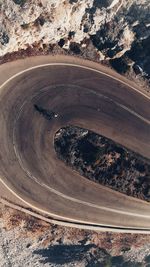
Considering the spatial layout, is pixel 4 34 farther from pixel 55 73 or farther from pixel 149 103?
pixel 149 103

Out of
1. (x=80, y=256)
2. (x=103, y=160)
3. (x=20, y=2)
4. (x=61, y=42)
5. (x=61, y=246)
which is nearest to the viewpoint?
(x=20, y=2)

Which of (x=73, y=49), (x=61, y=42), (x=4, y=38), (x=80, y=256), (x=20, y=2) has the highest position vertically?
(x=20, y=2)

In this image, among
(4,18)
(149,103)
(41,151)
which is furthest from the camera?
(149,103)

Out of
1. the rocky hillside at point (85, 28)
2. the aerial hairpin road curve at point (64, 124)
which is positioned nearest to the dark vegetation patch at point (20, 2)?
the rocky hillside at point (85, 28)

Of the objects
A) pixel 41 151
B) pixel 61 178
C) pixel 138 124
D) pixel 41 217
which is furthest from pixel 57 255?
pixel 138 124

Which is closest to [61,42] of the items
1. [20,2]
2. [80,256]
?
[20,2]

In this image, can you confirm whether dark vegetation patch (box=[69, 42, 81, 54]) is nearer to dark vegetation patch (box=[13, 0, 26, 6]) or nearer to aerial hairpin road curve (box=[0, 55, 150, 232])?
aerial hairpin road curve (box=[0, 55, 150, 232])

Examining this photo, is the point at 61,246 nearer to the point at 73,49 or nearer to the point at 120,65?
the point at 120,65
